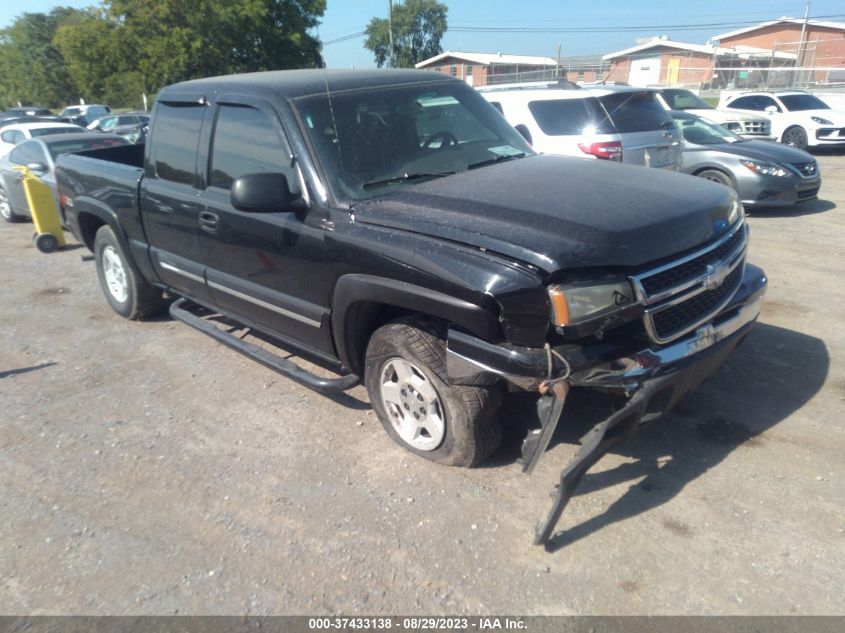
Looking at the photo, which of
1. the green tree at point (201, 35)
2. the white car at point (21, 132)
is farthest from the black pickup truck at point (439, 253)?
the green tree at point (201, 35)

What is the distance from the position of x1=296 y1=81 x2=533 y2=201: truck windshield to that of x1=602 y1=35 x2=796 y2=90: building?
111 ft

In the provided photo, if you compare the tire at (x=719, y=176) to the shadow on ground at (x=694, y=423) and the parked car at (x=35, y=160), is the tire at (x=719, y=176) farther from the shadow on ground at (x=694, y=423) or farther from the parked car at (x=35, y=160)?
the parked car at (x=35, y=160)

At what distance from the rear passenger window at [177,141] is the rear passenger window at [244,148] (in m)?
0.27

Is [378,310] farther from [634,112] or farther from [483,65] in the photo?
[483,65]

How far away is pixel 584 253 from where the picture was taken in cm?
287

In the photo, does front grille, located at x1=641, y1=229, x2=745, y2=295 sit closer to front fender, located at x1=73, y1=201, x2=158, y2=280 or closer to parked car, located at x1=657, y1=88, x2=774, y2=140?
front fender, located at x1=73, y1=201, x2=158, y2=280

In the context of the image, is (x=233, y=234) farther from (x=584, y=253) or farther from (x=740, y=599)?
(x=740, y=599)

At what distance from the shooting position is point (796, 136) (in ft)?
53.6

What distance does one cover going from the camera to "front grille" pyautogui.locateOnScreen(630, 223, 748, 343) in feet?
9.82

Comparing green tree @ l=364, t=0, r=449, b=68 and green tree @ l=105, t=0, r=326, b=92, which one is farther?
green tree @ l=364, t=0, r=449, b=68

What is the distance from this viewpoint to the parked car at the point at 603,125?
7855 millimetres

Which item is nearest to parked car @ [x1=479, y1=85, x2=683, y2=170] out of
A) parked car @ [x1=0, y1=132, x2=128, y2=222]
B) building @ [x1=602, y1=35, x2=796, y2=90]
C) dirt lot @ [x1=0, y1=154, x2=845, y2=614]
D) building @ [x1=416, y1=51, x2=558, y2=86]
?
dirt lot @ [x1=0, y1=154, x2=845, y2=614]

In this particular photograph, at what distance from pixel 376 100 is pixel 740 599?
10.5 feet

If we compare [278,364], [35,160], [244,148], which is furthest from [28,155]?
[278,364]
